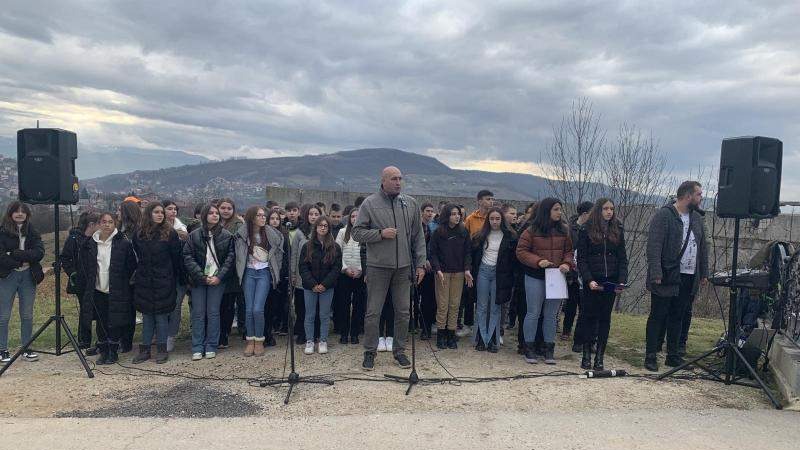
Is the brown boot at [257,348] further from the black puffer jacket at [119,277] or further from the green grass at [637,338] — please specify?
the green grass at [637,338]

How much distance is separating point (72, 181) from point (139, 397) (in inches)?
99.4

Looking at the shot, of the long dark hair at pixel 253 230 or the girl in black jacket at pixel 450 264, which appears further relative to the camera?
the girl in black jacket at pixel 450 264

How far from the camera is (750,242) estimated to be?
11.4 meters

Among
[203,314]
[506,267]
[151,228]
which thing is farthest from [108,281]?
[506,267]

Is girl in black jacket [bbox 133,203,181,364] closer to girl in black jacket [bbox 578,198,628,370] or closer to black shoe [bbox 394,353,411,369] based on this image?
black shoe [bbox 394,353,411,369]

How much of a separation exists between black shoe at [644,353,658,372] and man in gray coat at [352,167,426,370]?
2569 millimetres

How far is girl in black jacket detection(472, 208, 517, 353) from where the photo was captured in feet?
18.9

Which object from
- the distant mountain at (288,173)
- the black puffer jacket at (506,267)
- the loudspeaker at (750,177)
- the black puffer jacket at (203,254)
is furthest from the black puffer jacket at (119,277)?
the distant mountain at (288,173)

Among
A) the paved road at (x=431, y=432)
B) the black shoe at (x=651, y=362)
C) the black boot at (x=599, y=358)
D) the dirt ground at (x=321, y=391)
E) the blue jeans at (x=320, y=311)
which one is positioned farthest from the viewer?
the blue jeans at (x=320, y=311)

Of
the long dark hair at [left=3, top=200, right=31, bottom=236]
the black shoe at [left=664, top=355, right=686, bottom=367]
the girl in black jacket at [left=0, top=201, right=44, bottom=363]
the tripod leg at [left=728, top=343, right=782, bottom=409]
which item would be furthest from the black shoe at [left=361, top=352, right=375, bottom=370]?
the long dark hair at [left=3, top=200, right=31, bottom=236]

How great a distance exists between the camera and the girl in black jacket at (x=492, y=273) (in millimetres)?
5766

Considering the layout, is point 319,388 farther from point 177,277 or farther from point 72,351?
point 72,351

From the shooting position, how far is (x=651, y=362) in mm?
5289

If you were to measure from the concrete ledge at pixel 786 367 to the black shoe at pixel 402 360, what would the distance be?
348 centimetres
